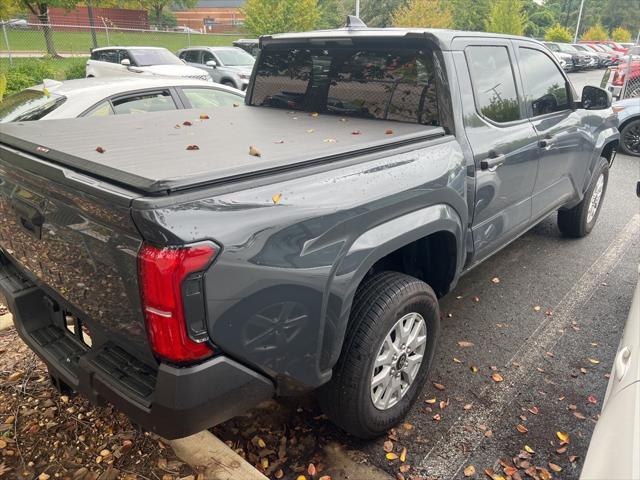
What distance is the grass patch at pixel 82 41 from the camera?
22531mm

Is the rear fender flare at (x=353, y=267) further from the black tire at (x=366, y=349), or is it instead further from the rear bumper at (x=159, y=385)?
the rear bumper at (x=159, y=385)

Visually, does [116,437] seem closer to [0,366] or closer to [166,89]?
[0,366]

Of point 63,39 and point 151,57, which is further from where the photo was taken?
point 63,39

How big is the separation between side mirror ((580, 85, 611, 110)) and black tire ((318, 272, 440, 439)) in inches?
111

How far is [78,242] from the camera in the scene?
196 cm

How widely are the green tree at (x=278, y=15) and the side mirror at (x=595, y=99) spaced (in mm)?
27416

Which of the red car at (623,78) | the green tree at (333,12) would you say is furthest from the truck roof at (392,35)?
the green tree at (333,12)

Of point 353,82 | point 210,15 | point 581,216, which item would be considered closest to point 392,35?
point 353,82

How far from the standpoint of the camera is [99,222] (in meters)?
1.81

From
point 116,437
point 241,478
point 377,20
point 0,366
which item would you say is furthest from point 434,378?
point 377,20

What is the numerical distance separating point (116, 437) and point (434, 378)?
1869 mm

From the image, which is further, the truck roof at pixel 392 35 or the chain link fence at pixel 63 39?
the chain link fence at pixel 63 39

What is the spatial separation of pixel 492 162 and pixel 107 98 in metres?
4.01

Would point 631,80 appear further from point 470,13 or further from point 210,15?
point 210,15
